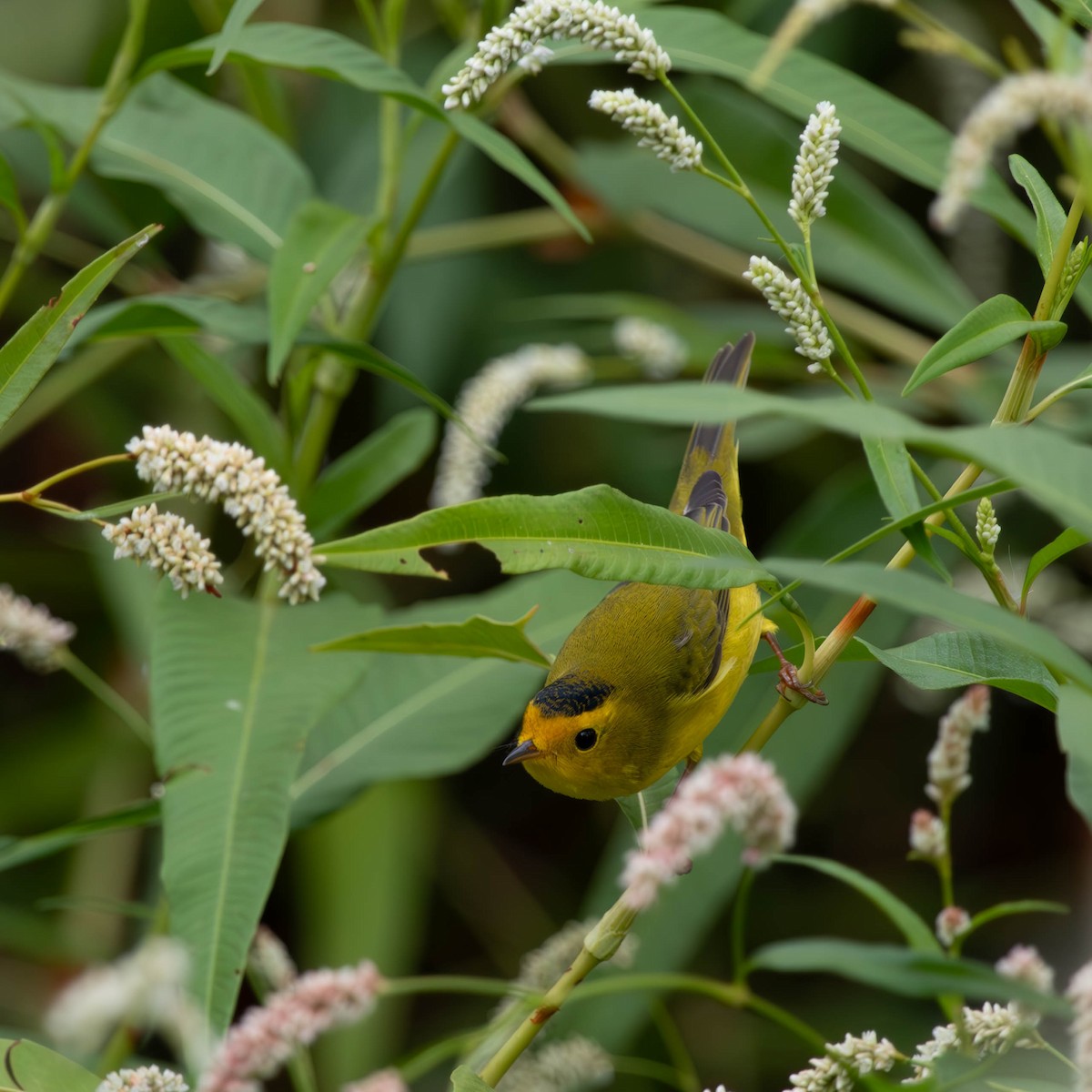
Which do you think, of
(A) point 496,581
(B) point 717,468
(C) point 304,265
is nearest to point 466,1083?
(C) point 304,265

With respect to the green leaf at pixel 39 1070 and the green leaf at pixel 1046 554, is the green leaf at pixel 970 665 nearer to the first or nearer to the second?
the green leaf at pixel 1046 554

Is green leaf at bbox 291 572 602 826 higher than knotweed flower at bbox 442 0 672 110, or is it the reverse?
knotweed flower at bbox 442 0 672 110

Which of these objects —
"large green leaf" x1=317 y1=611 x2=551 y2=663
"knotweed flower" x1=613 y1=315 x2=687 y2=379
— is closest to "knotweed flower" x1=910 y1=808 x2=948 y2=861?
"large green leaf" x1=317 y1=611 x2=551 y2=663

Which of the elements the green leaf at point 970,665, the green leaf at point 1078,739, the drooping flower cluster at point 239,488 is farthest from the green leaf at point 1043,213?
the drooping flower cluster at point 239,488

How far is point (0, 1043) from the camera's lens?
102cm

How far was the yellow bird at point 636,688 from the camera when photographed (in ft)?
5.29

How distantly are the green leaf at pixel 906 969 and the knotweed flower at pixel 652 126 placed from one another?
56cm

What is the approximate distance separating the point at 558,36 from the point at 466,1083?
76cm

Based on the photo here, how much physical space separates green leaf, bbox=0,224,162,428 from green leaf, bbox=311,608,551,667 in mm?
344

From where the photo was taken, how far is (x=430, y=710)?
175 centimetres

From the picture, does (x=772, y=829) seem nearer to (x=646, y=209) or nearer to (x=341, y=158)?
(x=646, y=209)

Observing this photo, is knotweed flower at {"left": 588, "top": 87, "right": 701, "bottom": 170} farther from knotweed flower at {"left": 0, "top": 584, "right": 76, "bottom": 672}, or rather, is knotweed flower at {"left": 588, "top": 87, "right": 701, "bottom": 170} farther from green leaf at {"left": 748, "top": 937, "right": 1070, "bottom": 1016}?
knotweed flower at {"left": 0, "top": 584, "right": 76, "bottom": 672}

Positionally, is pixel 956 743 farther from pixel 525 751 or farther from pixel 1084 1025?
pixel 525 751

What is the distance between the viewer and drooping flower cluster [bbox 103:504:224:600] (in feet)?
3.17
